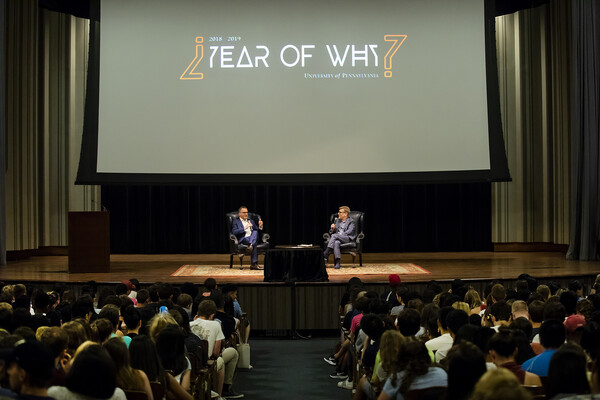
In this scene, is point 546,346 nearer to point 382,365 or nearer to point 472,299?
point 382,365

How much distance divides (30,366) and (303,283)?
5.98 m

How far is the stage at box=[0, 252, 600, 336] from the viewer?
28.1 ft

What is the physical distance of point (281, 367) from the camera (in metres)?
6.89

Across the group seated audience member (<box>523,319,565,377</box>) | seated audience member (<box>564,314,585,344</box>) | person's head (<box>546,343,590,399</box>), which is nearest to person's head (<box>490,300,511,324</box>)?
seated audience member (<box>564,314,585,344</box>)

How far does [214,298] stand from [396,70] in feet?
20.2

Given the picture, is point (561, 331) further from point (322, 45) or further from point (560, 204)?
point (560, 204)

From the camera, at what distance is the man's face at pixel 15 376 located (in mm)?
2728

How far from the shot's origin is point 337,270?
409 inches

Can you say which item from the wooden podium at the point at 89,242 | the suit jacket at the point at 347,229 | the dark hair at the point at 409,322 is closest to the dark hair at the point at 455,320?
the dark hair at the point at 409,322

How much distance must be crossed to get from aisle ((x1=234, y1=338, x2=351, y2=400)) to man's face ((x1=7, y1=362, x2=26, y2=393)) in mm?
3169

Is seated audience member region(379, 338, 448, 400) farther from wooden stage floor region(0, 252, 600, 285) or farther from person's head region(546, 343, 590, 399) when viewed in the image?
wooden stage floor region(0, 252, 600, 285)

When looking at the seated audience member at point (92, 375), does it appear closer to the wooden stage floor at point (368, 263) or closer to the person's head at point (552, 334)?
the person's head at point (552, 334)

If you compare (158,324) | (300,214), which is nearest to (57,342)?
(158,324)

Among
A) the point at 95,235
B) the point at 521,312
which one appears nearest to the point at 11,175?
the point at 95,235
